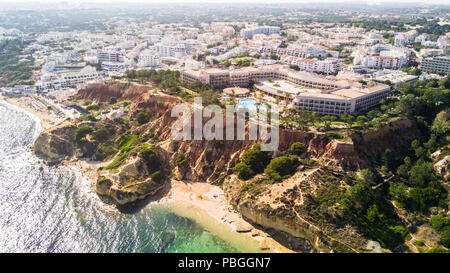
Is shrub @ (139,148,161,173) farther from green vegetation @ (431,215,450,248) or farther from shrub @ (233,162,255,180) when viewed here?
green vegetation @ (431,215,450,248)

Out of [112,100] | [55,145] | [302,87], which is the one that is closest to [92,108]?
[112,100]

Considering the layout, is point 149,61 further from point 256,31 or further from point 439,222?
point 439,222

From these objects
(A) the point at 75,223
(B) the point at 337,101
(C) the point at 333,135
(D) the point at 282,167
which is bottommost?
(A) the point at 75,223

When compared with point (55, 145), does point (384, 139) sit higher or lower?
higher

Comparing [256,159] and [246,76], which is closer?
[256,159]

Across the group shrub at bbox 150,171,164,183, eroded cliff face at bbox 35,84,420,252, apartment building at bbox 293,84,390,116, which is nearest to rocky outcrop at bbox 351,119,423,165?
eroded cliff face at bbox 35,84,420,252
